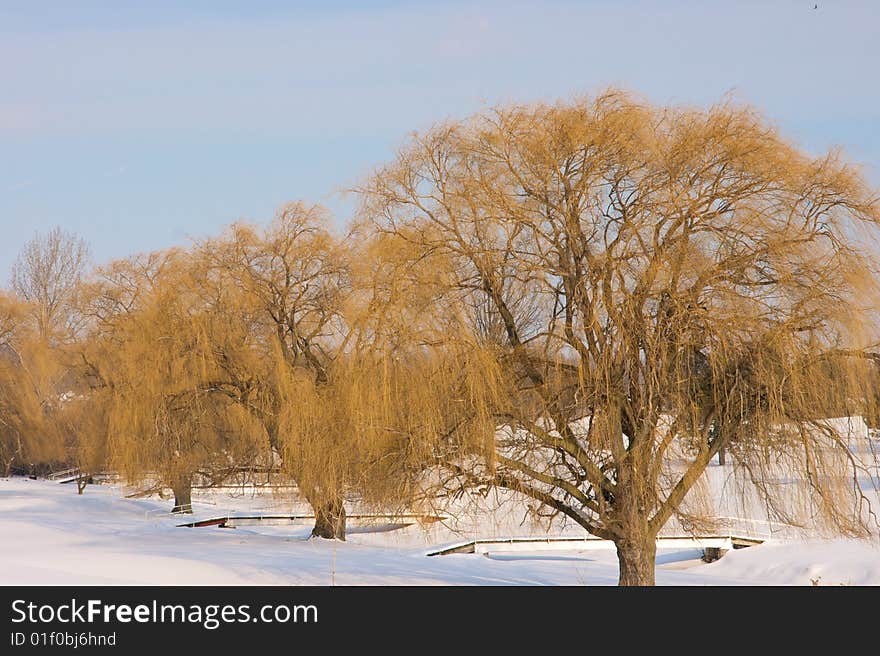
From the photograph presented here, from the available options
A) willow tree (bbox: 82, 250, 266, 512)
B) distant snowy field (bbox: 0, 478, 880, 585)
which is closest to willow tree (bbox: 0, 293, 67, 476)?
distant snowy field (bbox: 0, 478, 880, 585)

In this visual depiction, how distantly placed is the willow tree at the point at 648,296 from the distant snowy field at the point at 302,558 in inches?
60.1

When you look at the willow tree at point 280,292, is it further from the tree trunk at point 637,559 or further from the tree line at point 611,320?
the tree trunk at point 637,559

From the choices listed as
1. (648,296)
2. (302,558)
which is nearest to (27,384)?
(302,558)

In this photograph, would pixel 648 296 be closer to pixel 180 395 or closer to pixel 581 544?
pixel 180 395

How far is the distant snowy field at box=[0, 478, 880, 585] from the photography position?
11.6 meters

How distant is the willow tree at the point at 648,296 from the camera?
8.90 m

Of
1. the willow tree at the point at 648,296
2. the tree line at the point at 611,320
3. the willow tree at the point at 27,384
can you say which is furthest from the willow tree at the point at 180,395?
the willow tree at the point at 27,384

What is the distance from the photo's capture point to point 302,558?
559 inches

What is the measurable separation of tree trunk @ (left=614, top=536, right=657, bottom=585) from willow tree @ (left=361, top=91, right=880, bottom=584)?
0.03 m

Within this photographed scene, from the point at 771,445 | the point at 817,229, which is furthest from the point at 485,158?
the point at 771,445

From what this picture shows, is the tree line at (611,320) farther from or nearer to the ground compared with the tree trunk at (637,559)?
farther from the ground

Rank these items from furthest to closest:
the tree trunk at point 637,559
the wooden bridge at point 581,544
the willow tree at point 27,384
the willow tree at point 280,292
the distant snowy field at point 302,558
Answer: the willow tree at point 27,384, the wooden bridge at point 581,544, the willow tree at point 280,292, the distant snowy field at point 302,558, the tree trunk at point 637,559

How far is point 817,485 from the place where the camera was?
8906 millimetres
